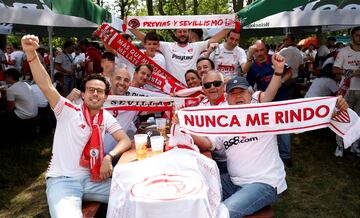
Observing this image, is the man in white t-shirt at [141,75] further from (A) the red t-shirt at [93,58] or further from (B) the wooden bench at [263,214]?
(A) the red t-shirt at [93,58]

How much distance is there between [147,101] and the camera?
4.31 m

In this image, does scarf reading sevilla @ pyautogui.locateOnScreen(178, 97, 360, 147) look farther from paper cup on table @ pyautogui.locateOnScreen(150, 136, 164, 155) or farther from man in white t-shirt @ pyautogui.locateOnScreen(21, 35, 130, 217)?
man in white t-shirt @ pyautogui.locateOnScreen(21, 35, 130, 217)

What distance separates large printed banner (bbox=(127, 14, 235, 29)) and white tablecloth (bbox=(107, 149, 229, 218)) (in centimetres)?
351

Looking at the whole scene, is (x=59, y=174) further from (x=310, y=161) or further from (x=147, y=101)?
(x=310, y=161)

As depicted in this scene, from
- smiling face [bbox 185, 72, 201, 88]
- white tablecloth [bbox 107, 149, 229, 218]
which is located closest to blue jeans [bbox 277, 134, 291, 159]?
smiling face [bbox 185, 72, 201, 88]

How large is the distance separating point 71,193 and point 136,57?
9.61 ft

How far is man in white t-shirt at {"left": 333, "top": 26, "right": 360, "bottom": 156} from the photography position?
582 cm

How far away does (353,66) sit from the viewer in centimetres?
593

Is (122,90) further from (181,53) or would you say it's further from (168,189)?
(168,189)

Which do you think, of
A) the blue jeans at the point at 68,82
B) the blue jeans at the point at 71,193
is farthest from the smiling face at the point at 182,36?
the blue jeans at the point at 68,82

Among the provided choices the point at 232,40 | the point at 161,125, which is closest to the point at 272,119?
the point at 161,125

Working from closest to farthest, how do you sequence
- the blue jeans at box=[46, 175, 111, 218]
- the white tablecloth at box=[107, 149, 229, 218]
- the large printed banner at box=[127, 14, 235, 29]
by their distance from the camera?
1. the white tablecloth at box=[107, 149, 229, 218]
2. the blue jeans at box=[46, 175, 111, 218]
3. the large printed banner at box=[127, 14, 235, 29]

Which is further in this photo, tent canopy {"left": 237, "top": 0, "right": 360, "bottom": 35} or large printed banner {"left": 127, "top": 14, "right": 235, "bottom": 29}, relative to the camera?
large printed banner {"left": 127, "top": 14, "right": 235, "bottom": 29}

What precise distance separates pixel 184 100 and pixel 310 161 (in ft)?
9.50
